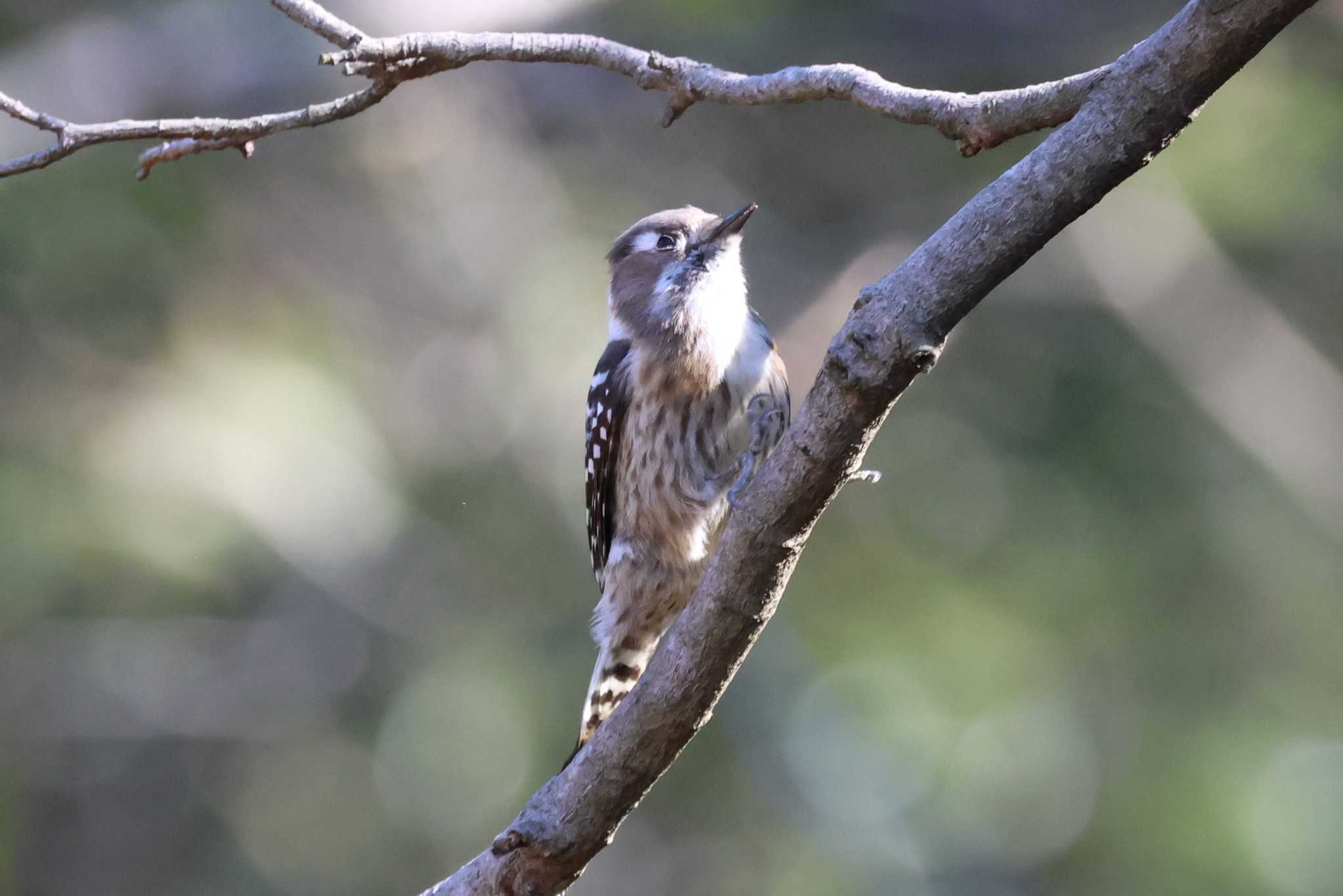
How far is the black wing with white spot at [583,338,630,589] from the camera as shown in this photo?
4.12 meters

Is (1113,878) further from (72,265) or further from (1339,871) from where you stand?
(72,265)

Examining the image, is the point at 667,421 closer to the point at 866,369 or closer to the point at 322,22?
the point at 322,22

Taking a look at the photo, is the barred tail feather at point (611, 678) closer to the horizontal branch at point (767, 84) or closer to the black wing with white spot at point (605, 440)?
the black wing with white spot at point (605, 440)

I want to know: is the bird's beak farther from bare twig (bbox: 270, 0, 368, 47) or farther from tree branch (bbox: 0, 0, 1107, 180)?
bare twig (bbox: 270, 0, 368, 47)

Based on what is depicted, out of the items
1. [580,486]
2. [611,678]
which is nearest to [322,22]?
[611,678]

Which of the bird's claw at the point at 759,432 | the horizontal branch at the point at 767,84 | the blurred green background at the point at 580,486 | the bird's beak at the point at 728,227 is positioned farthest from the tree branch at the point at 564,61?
the blurred green background at the point at 580,486

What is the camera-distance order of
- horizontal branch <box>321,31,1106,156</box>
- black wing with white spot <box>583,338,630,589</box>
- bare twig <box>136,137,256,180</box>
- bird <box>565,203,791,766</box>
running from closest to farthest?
horizontal branch <box>321,31,1106,156</box>, bare twig <box>136,137,256,180</box>, bird <box>565,203,791,766</box>, black wing with white spot <box>583,338,630,589</box>

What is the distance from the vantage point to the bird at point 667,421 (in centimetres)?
388

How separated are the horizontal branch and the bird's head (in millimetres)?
1073

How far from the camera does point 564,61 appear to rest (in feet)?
9.48

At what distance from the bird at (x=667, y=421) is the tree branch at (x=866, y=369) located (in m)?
1.08

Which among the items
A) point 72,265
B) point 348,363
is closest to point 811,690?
point 348,363

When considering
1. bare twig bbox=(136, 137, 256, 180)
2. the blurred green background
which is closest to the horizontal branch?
bare twig bbox=(136, 137, 256, 180)

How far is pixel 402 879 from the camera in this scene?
9234 millimetres
